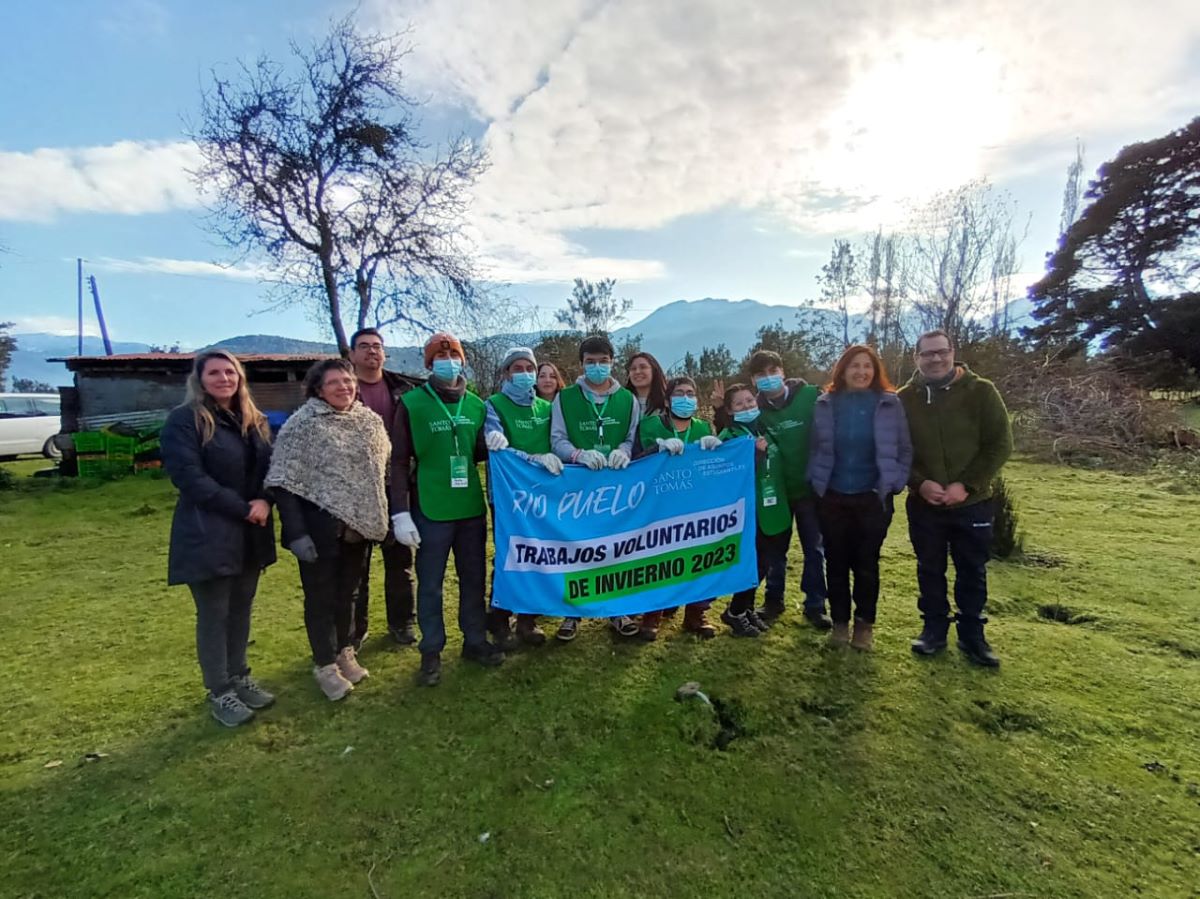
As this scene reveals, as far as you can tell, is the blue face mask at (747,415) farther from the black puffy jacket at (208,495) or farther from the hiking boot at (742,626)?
the black puffy jacket at (208,495)

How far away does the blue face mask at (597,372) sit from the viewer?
3.77 m

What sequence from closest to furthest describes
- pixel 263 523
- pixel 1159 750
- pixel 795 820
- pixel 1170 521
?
pixel 795 820
pixel 1159 750
pixel 263 523
pixel 1170 521

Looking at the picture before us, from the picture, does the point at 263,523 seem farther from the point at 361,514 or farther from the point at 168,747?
the point at 168,747

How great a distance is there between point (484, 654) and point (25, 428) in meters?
18.7

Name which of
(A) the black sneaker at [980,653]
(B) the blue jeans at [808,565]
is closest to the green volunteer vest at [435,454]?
(B) the blue jeans at [808,565]

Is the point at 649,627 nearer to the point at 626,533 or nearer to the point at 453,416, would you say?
the point at 626,533

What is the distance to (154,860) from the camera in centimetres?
218

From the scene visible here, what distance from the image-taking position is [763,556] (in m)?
4.32

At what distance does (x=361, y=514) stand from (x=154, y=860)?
5.15 feet

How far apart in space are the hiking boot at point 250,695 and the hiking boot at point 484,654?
1.09 m

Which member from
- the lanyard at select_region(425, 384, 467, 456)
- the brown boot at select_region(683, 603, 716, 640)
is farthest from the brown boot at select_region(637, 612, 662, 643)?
the lanyard at select_region(425, 384, 467, 456)

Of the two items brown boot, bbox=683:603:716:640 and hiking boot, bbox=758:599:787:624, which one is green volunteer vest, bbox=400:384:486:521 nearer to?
brown boot, bbox=683:603:716:640

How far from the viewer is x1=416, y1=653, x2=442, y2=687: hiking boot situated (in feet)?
11.2

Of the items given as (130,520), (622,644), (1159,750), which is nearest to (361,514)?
(622,644)
